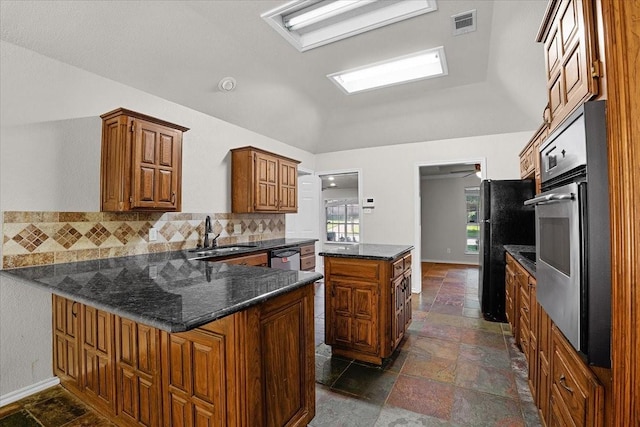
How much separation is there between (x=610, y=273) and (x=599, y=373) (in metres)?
0.35

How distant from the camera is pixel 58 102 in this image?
2447 mm

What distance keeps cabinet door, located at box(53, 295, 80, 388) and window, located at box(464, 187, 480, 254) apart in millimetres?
7961

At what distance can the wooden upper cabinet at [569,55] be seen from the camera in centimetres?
98

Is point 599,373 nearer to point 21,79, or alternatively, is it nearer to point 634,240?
point 634,240

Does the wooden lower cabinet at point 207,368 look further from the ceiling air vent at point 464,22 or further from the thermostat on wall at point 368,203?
the thermostat on wall at point 368,203

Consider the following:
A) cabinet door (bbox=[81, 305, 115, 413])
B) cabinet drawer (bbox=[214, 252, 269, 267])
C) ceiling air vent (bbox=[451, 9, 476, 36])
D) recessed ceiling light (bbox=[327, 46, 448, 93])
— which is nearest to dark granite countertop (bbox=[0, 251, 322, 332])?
cabinet door (bbox=[81, 305, 115, 413])

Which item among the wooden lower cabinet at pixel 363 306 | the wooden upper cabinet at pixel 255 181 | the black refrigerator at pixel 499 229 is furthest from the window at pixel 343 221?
the wooden lower cabinet at pixel 363 306

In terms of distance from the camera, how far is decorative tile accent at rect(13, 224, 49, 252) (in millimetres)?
2222

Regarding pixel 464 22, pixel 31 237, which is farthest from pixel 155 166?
pixel 464 22

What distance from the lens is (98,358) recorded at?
1815 mm

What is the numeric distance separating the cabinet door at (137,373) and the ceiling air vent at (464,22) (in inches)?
133

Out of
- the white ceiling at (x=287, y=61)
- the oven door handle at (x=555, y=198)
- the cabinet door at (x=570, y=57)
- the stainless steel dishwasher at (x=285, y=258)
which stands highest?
the white ceiling at (x=287, y=61)

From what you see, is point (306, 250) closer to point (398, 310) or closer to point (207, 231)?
point (207, 231)

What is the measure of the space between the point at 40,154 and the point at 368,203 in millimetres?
4414
